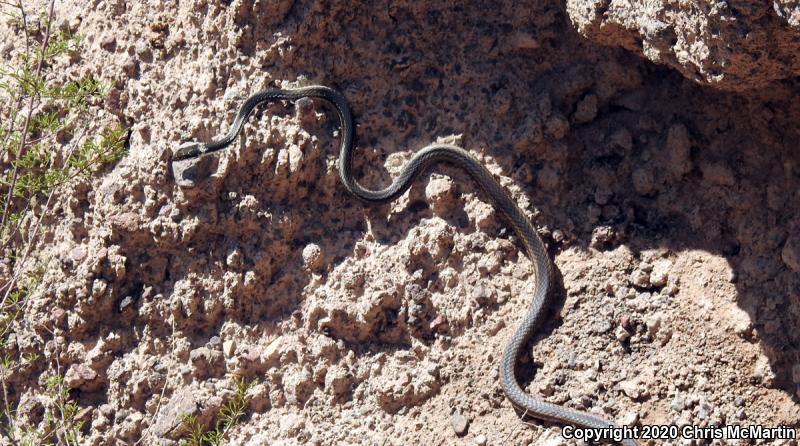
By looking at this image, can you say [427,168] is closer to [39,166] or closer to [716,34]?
[716,34]

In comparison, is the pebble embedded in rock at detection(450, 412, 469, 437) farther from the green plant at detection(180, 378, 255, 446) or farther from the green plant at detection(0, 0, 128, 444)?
the green plant at detection(0, 0, 128, 444)

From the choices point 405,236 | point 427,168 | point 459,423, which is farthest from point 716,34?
point 459,423

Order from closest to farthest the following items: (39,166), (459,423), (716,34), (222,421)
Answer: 1. (716,34)
2. (459,423)
3. (222,421)
4. (39,166)

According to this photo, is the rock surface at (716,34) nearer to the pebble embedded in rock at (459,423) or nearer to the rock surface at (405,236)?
the rock surface at (405,236)

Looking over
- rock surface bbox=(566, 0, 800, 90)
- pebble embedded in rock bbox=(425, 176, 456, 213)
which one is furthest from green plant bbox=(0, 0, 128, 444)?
rock surface bbox=(566, 0, 800, 90)

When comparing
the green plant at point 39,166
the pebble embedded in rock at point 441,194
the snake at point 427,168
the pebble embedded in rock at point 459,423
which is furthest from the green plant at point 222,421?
the pebble embedded in rock at point 441,194
